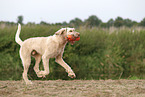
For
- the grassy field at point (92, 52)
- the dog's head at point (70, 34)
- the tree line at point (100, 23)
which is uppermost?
the tree line at point (100, 23)

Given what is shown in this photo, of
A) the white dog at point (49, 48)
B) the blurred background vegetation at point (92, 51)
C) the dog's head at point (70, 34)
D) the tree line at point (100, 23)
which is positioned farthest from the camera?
the tree line at point (100, 23)

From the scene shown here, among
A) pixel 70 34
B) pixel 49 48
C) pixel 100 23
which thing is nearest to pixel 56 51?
pixel 49 48

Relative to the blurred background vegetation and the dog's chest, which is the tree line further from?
the dog's chest

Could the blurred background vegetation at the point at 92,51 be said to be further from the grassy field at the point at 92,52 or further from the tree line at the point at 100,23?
the tree line at the point at 100,23

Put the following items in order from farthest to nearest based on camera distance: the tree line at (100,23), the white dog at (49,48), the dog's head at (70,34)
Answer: the tree line at (100,23) < the white dog at (49,48) < the dog's head at (70,34)

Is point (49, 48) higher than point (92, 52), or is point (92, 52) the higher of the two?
point (49, 48)

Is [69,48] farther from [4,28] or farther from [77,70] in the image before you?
[4,28]

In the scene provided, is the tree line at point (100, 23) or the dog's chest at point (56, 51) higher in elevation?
the tree line at point (100, 23)

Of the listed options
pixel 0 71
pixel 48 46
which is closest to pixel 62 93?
pixel 48 46

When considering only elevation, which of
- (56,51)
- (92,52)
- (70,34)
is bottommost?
(92,52)

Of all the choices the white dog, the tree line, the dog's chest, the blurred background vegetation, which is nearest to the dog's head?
the white dog

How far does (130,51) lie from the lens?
54.3 ft

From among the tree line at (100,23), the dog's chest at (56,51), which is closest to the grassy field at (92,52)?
the tree line at (100,23)

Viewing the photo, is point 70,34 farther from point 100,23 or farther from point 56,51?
point 100,23
